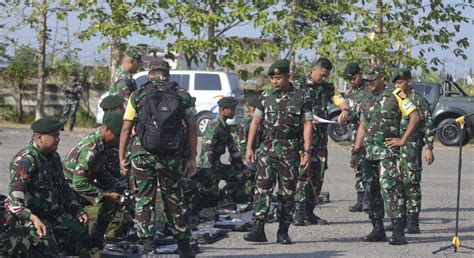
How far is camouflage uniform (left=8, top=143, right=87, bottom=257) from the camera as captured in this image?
7551 mm

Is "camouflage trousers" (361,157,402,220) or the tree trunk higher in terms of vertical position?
the tree trunk

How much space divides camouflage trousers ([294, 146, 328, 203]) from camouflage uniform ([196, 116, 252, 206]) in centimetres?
88

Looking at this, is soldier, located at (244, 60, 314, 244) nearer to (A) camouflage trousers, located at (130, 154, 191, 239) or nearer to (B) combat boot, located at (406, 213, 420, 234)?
(A) camouflage trousers, located at (130, 154, 191, 239)

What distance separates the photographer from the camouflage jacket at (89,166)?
894 cm

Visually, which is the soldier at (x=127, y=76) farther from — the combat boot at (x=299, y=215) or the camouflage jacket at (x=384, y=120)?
the camouflage jacket at (x=384, y=120)

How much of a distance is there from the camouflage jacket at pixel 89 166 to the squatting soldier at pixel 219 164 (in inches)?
102

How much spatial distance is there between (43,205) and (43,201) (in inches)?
1.2

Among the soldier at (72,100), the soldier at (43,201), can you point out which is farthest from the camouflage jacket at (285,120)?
the soldier at (72,100)

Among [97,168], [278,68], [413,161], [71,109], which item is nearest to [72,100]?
[71,109]

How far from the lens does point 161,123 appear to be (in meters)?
8.55

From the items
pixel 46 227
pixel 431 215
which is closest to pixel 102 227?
pixel 46 227

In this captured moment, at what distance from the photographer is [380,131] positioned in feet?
34.2

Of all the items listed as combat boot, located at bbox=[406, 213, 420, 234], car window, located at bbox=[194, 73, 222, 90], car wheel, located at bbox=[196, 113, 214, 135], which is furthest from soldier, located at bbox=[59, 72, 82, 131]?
combat boot, located at bbox=[406, 213, 420, 234]

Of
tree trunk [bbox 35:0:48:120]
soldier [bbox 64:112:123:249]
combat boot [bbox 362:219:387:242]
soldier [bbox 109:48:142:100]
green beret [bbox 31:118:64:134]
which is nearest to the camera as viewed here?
green beret [bbox 31:118:64:134]
